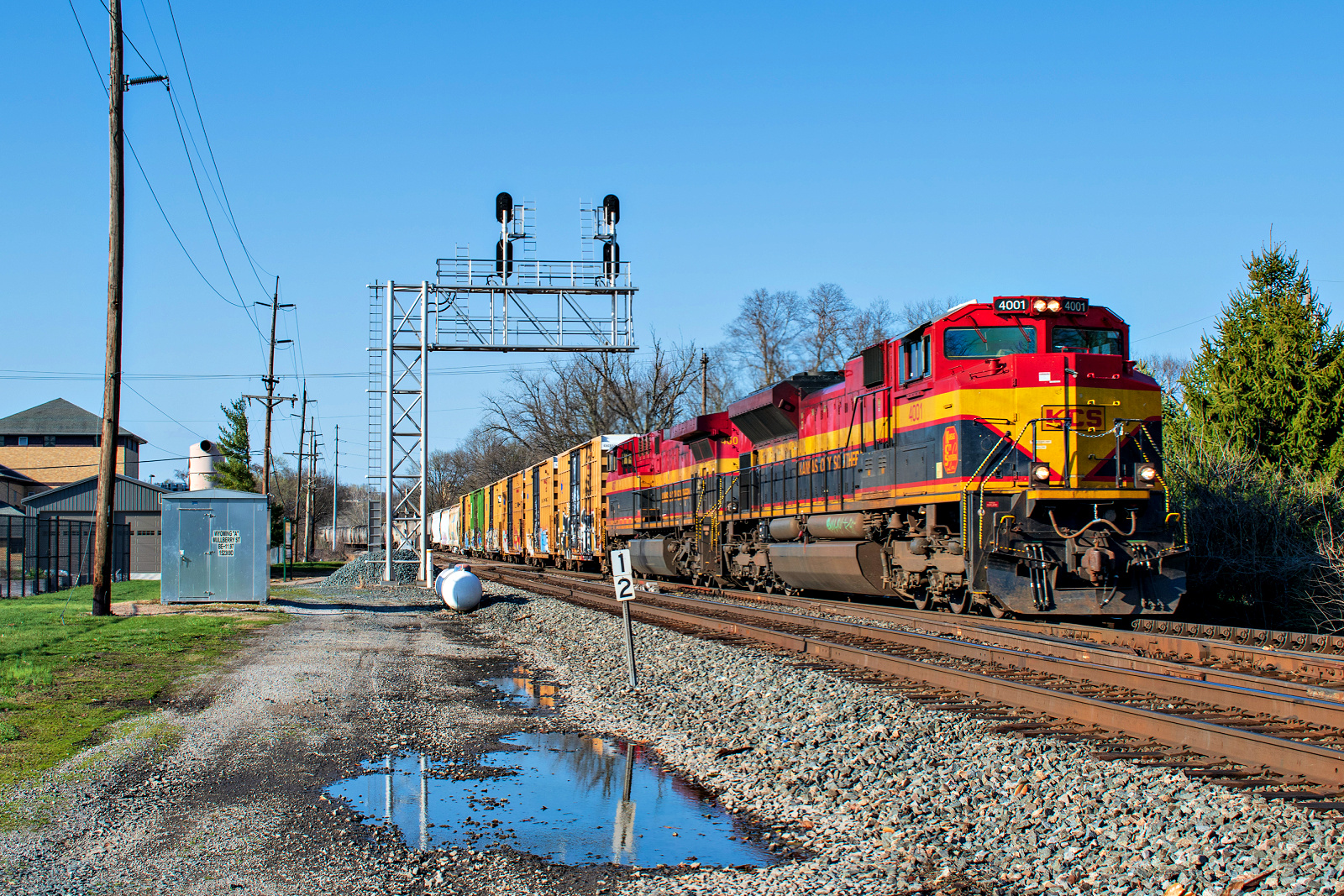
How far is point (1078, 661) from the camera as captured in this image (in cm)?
893

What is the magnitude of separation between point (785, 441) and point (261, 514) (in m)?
10.0

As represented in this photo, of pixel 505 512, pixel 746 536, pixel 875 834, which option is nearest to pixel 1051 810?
pixel 875 834

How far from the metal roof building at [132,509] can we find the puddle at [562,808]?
34417 millimetres

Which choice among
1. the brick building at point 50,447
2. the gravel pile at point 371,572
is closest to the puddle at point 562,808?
the gravel pile at point 371,572

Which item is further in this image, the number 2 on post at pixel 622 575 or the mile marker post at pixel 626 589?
the number 2 on post at pixel 622 575

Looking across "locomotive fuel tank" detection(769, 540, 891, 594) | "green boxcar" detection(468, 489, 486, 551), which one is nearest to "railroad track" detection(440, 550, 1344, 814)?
"locomotive fuel tank" detection(769, 540, 891, 594)

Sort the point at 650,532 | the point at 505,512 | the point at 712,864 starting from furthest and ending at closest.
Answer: the point at 505,512 → the point at 650,532 → the point at 712,864

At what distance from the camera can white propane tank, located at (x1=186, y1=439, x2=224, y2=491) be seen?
32.5 metres

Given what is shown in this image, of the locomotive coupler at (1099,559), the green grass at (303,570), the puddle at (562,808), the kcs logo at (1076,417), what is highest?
the kcs logo at (1076,417)

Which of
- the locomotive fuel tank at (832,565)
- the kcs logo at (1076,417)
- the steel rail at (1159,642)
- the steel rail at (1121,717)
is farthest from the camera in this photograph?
the locomotive fuel tank at (832,565)

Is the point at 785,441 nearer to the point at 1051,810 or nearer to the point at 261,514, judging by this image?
the point at 261,514

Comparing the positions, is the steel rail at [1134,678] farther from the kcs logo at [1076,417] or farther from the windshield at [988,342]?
the windshield at [988,342]

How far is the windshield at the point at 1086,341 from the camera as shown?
12.6m

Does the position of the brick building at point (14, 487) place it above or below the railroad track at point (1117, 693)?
above
